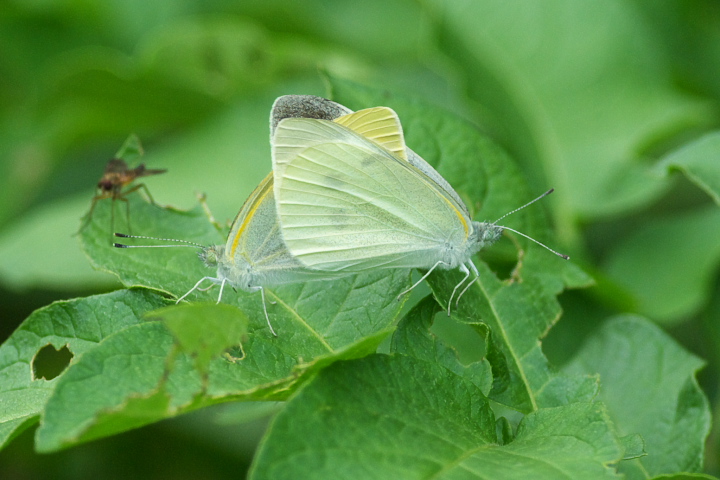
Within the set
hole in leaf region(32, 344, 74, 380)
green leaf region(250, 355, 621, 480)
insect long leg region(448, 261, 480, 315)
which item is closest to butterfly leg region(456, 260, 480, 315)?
insect long leg region(448, 261, 480, 315)

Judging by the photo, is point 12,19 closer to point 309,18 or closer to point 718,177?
point 309,18

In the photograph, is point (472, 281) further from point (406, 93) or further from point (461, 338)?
point (406, 93)

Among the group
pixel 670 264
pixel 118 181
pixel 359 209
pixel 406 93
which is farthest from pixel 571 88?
pixel 118 181

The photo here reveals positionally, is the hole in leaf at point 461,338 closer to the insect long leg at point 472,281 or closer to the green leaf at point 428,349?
the insect long leg at point 472,281

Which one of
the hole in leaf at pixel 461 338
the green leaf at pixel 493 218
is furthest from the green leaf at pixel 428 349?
the hole in leaf at pixel 461 338

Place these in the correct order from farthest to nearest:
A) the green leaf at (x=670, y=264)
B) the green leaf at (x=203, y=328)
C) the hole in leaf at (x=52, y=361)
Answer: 1. the hole in leaf at (x=52, y=361)
2. the green leaf at (x=670, y=264)
3. the green leaf at (x=203, y=328)

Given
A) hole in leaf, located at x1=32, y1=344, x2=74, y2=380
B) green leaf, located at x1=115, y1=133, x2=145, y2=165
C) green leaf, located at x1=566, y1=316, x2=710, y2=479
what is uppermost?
green leaf, located at x1=115, y1=133, x2=145, y2=165

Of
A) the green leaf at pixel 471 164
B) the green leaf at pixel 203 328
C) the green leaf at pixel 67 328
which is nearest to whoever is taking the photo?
the green leaf at pixel 203 328

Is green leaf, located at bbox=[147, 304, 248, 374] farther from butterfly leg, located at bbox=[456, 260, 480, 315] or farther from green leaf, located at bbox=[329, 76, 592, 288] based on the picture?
green leaf, located at bbox=[329, 76, 592, 288]
